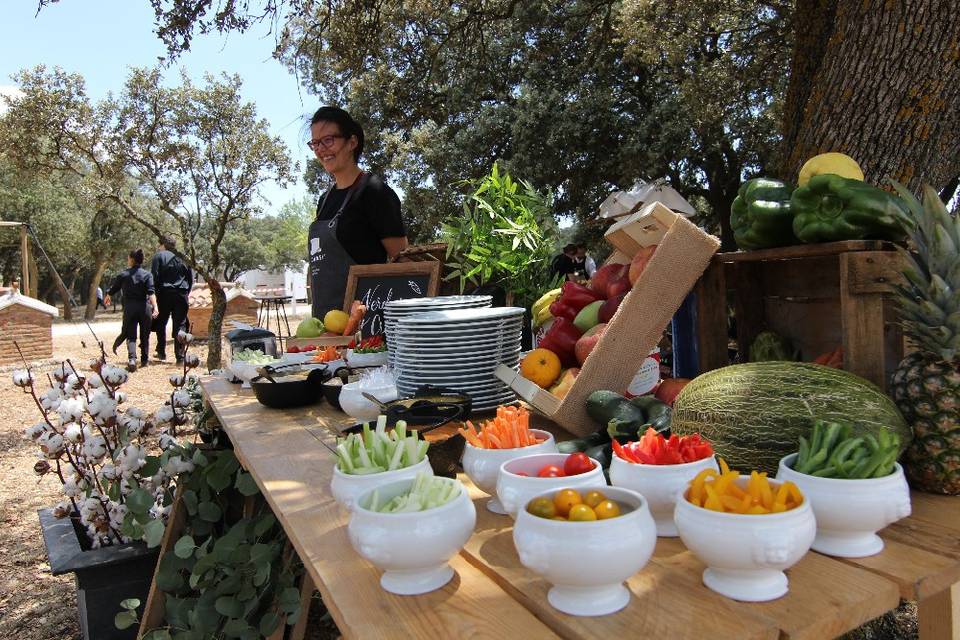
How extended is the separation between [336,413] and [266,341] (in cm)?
132

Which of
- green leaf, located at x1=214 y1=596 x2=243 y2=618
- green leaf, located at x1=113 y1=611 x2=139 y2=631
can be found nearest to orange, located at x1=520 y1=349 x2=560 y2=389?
green leaf, located at x1=214 y1=596 x2=243 y2=618

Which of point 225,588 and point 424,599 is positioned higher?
point 424,599

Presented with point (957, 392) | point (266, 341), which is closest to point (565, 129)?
point (266, 341)

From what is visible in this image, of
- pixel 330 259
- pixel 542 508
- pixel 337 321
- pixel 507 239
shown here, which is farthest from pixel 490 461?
pixel 330 259

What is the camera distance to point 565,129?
12156 mm

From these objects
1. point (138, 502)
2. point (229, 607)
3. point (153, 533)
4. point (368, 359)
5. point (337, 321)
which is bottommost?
point (229, 607)

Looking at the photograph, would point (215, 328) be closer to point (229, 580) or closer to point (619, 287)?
point (229, 580)

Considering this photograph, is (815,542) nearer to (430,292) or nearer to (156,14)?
(430,292)

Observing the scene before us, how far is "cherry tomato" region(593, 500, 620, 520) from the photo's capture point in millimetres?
951

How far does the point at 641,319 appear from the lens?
1.78 metres

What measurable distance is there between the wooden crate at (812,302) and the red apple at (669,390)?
17 cm

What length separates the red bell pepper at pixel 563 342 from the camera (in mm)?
2027

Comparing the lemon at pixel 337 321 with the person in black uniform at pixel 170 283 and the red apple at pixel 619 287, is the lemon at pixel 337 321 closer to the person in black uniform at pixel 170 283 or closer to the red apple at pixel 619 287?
the red apple at pixel 619 287

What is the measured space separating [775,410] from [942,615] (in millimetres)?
482
